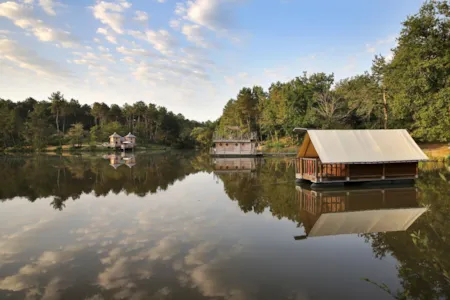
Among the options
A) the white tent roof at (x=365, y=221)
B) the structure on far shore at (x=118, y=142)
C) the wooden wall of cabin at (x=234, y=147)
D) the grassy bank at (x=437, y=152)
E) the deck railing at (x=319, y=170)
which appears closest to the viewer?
the white tent roof at (x=365, y=221)

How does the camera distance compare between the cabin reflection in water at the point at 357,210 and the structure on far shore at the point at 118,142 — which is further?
the structure on far shore at the point at 118,142

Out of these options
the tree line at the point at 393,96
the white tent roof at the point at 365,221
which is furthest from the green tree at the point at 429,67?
the white tent roof at the point at 365,221

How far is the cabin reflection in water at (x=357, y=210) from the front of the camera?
9.26 m

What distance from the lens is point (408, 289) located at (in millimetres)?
5465

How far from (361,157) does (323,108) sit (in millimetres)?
38266

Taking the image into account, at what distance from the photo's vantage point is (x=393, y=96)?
3181 cm

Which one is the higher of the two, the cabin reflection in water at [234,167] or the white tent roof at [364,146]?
the white tent roof at [364,146]

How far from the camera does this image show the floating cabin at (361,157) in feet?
53.3

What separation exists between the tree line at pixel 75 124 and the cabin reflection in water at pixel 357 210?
66.4 m

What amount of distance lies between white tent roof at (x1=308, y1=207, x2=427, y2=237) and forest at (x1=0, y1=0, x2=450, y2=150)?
1870 cm

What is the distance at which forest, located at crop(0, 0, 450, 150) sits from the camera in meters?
26.0

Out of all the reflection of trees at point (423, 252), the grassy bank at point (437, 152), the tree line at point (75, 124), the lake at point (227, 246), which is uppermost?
the tree line at point (75, 124)

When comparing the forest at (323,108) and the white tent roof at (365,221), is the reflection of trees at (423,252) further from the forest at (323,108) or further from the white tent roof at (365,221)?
the forest at (323,108)

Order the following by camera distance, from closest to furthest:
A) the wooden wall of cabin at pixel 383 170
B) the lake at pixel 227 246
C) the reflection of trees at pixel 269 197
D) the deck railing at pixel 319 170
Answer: the lake at pixel 227 246 < the reflection of trees at pixel 269 197 < the deck railing at pixel 319 170 < the wooden wall of cabin at pixel 383 170
